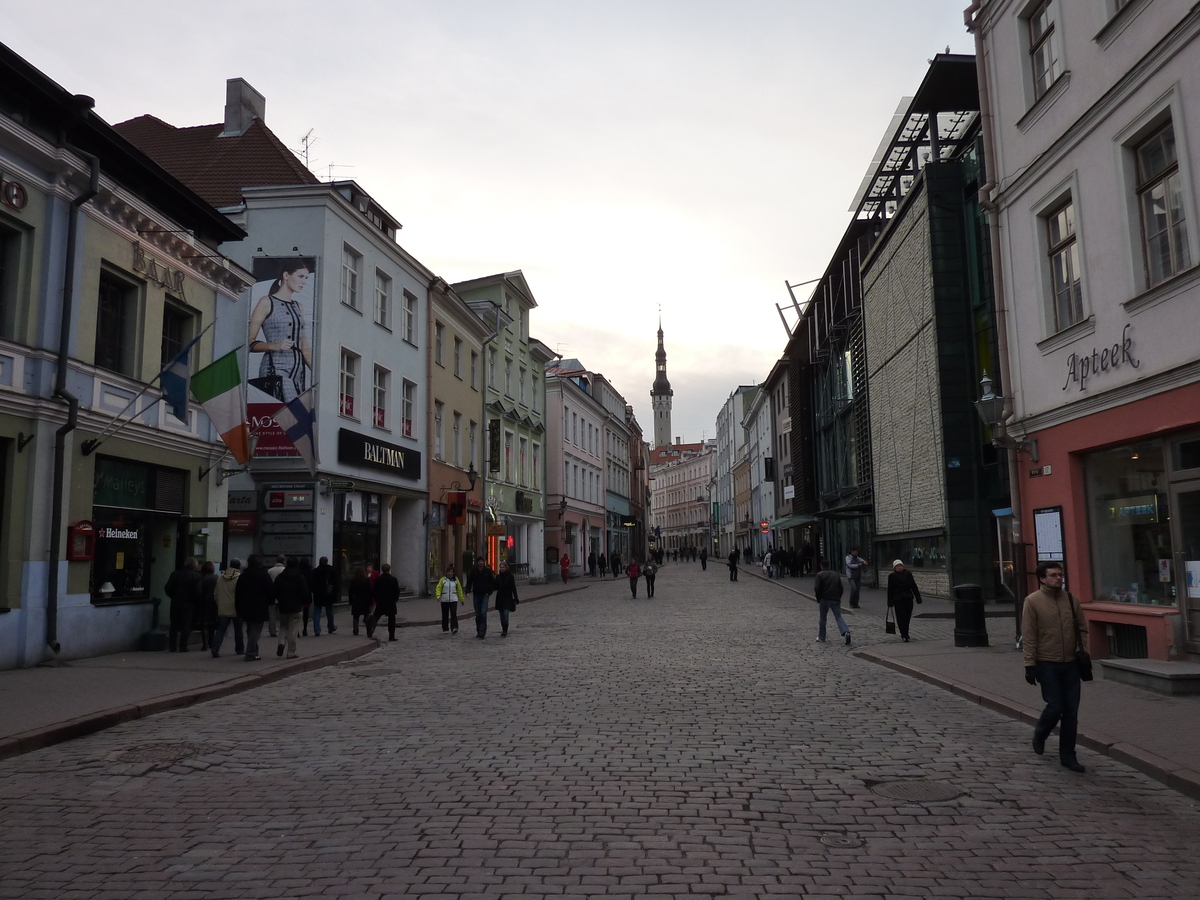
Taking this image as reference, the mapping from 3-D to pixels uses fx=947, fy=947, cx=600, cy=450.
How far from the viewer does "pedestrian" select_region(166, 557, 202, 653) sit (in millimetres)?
15406

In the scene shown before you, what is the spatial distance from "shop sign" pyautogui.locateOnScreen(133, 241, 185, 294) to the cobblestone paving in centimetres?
820

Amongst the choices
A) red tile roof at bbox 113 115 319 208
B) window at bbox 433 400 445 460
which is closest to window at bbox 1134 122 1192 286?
red tile roof at bbox 113 115 319 208

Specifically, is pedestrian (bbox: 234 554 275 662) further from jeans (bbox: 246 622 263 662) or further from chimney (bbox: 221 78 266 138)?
chimney (bbox: 221 78 266 138)

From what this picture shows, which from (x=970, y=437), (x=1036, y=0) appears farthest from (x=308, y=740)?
(x=970, y=437)

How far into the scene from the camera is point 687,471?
145 meters

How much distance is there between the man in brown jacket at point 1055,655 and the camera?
289 inches

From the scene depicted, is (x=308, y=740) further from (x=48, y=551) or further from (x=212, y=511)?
(x=212, y=511)

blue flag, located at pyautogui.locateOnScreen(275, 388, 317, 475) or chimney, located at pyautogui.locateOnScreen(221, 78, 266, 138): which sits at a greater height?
chimney, located at pyautogui.locateOnScreen(221, 78, 266, 138)

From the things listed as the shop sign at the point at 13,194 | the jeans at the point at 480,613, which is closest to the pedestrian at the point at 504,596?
the jeans at the point at 480,613

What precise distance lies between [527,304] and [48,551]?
1346 inches

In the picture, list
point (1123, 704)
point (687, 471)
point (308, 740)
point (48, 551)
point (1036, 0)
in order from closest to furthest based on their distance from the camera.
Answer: point (308, 740)
point (1123, 704)
point (48, 551)
point (1036, 0)
point (687, 471)

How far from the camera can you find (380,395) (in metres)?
29.2

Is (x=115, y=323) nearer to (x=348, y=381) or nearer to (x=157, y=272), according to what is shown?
(x=157, y=272)

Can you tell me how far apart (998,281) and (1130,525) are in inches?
197
